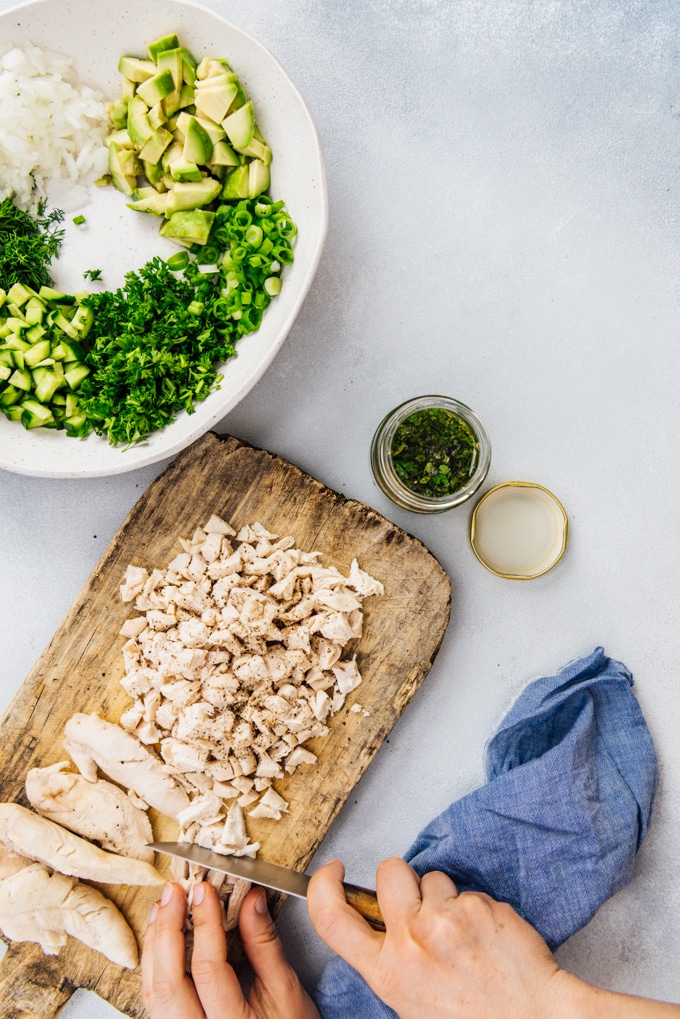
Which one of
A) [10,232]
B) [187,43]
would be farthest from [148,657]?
[187,43]

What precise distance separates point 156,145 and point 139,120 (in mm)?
68

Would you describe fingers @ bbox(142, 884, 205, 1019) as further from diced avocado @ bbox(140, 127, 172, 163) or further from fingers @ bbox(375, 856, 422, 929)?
diced avocado @ bbox(140, 127, 172, 163)

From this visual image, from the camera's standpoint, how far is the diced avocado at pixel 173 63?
169 centimetres

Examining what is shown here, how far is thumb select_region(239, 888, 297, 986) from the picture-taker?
1830 millimetres

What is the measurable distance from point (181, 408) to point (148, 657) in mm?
675

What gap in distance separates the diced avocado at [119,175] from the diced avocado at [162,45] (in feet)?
0.78

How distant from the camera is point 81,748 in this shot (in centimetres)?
A: 186

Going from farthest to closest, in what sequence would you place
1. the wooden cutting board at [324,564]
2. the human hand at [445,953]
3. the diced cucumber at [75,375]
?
1. the wooden cutting board at [324,564]
2. the diced cucumber at [75,375]
3. the human hand at [445,953]

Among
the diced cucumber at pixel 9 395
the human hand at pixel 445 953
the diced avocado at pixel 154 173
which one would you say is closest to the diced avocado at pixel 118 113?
the diced avocado at pixel 154 173

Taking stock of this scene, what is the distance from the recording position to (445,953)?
1672mm

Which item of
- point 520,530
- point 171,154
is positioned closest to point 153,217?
point 171,154

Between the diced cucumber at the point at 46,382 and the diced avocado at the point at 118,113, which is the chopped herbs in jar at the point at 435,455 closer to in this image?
the diced cucumber at the point at 46,382

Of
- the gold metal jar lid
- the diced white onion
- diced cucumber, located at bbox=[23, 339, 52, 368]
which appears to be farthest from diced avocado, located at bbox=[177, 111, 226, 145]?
the gold metal jar lid

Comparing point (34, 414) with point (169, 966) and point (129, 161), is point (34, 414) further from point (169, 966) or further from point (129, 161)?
point (169, 966)
